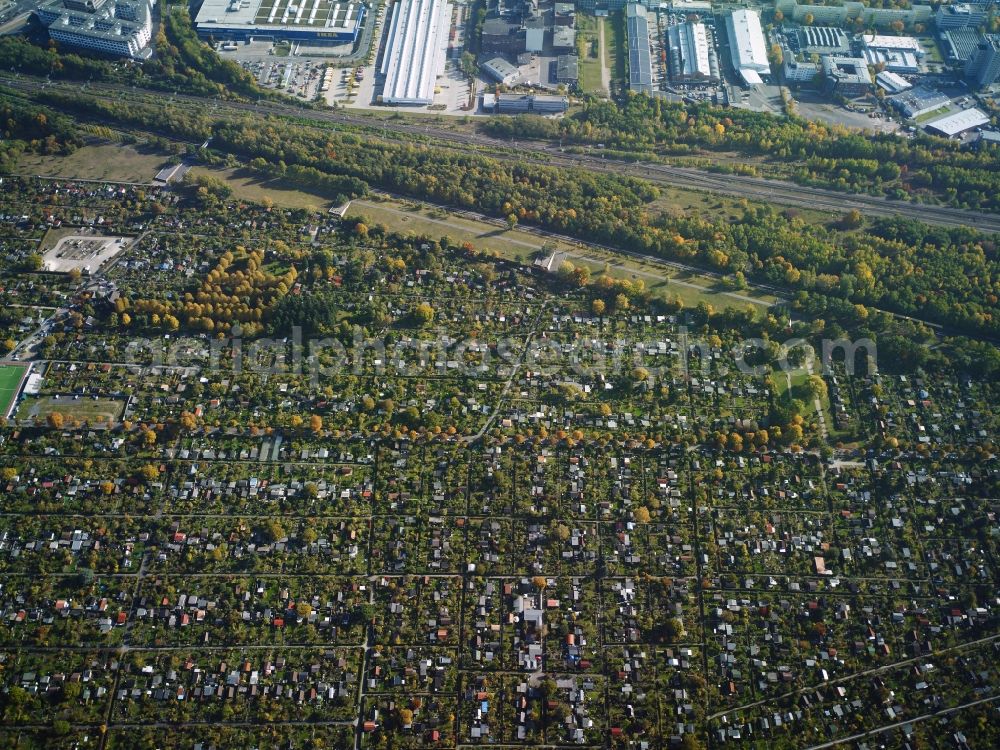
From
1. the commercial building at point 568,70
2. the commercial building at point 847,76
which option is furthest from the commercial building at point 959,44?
the commercial building at point 568,70

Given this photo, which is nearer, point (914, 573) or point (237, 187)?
point (914, 573)

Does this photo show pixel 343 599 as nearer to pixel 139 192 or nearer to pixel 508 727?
pixel 508 727

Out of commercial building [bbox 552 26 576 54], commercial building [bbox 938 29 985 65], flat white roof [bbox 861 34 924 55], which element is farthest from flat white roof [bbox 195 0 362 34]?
commercial building [bbox 938 29 985 65]

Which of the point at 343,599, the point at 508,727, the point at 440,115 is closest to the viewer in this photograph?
the point at 508,727

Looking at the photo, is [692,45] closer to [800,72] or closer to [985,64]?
[800,72]

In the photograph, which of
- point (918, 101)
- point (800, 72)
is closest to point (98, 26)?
point (800, 72)

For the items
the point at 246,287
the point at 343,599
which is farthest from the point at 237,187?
the point at 343,599

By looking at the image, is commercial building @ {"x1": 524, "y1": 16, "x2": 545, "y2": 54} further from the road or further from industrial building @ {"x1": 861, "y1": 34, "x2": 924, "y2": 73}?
industrial building @ {"x1": 861, "y1": 34, "x2": 924, "y2": 73}
